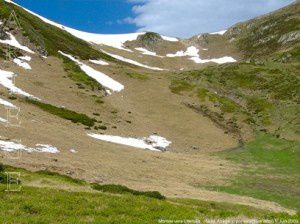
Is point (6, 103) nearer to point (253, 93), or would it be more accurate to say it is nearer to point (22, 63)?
point (22, 63)

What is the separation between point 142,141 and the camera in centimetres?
7394

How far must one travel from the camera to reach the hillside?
2586 cm

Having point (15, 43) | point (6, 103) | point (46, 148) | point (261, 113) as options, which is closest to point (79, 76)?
point (15, 43)

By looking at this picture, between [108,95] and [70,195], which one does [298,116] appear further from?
[70,195]

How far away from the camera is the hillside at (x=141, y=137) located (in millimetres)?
25859

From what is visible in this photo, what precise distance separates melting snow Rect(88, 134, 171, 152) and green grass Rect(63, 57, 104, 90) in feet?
120

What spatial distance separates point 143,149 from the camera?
67.7 m

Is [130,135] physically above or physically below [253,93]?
below

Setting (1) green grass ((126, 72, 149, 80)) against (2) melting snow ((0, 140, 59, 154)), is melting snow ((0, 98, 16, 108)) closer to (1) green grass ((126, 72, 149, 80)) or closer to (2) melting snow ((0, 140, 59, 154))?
(2) melting snow ((0, 140, 59, 154))

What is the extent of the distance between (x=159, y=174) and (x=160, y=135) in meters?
31.1

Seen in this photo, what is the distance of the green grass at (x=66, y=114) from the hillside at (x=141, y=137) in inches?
13.3

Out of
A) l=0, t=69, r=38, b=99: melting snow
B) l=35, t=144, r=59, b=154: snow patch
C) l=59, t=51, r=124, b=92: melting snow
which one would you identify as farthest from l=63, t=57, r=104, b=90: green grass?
l=35, t=144, r=59, b=154: snow patch

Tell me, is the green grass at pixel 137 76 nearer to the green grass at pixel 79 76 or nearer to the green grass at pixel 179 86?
the green grass at pixel 179 86

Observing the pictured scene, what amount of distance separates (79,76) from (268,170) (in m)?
68.7
